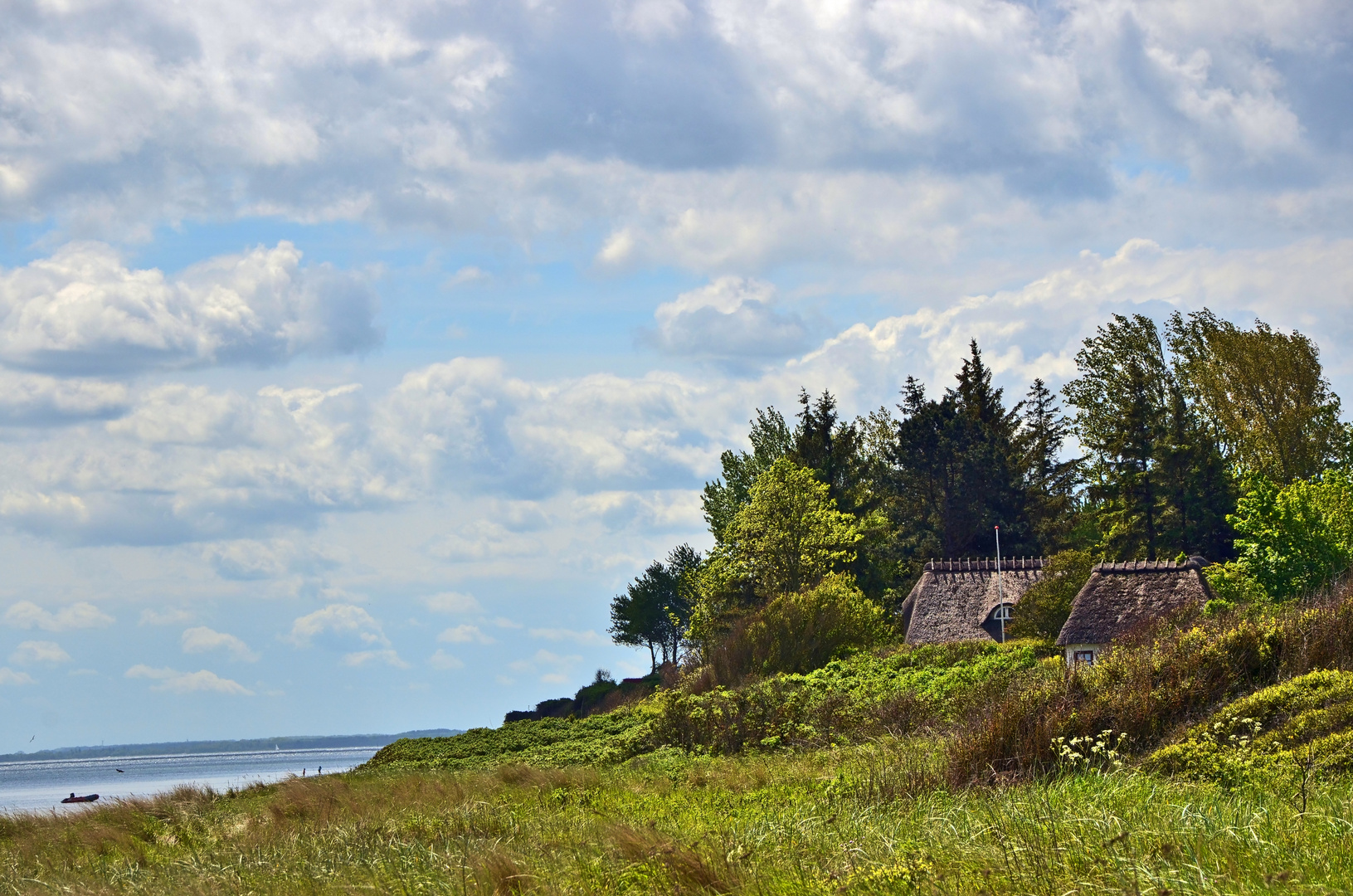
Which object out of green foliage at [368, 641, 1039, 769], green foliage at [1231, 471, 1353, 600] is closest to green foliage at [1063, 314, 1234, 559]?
green foliage at [1231, 471, 1353, 600]

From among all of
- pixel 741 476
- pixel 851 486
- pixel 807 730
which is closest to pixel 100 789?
pixel 741 476

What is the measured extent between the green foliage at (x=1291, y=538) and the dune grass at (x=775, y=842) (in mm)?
26309

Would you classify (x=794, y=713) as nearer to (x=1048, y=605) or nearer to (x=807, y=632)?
(x=807, y=632)

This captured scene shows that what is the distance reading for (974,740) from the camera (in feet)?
43.5

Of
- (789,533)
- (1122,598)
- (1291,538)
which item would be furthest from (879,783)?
(789,533)

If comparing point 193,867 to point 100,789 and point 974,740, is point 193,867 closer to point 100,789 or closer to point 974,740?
point 974,740

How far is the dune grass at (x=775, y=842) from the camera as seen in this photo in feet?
24.7

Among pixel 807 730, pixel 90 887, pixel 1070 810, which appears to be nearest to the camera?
pixel 1070 810

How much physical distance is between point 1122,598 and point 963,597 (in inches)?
516

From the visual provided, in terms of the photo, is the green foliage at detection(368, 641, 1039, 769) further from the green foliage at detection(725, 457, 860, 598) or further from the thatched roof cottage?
the green foliage at detection(725, 457, 860, 598)

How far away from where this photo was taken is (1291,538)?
1506 inches

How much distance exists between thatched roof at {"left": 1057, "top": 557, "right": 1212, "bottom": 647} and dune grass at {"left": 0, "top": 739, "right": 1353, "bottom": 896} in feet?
66.5

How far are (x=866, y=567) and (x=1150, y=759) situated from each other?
152 ft

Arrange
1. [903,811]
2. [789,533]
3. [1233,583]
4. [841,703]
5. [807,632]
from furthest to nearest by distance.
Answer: [789,533]
[1233,583]
[807,632]
[841,703]
[903,811]
